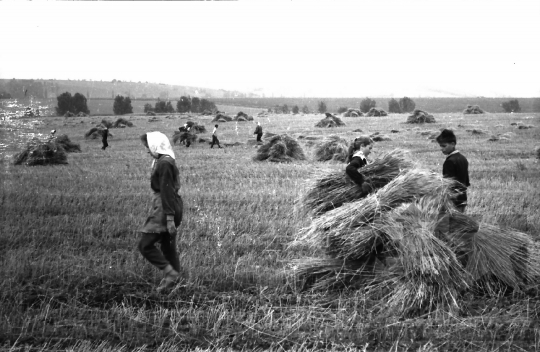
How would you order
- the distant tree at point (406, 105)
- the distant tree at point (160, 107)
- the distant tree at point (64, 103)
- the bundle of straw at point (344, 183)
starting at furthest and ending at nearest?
1. the distant tree at point (406, 105)
2. the distant tree at point (160, 107)
3. the distant tree at point (64, 103)
4. the bundle of straw at point (344, 183)

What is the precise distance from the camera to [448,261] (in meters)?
5.75

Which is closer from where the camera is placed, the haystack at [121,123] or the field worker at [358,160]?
the field worker at [358,160]

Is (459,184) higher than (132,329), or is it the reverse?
(459,184)

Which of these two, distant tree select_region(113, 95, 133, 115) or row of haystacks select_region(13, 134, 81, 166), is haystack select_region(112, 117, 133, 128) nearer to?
row of haystacks select_region(13, 134, 81, 166)

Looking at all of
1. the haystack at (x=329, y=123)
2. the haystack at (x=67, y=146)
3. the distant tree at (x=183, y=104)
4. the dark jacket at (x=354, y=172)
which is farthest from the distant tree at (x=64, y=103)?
the dark jacket at (x=354, y=172)

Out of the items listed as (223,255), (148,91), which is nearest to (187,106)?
(148,91)

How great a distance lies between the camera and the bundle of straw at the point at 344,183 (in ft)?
23.7

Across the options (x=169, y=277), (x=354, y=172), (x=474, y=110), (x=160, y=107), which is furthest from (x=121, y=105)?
(x=169, y=277)

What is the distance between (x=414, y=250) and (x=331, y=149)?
15.3 meters

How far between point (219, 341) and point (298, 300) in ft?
4.20

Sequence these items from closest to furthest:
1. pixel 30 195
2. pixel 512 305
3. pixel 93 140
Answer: pixel 512 305, pixel 30 195, pixel 93 140

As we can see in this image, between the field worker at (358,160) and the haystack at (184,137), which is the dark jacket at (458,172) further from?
the haystack at (184,137)

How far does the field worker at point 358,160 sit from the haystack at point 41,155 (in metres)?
16.5

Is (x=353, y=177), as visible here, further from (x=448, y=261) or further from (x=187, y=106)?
(x=187, y=106)
